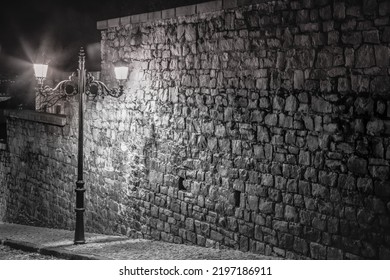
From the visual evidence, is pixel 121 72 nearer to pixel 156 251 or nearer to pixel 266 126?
pixel 156 251

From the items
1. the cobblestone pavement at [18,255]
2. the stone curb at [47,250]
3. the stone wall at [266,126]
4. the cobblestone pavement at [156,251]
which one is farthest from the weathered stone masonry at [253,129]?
the cobblestone pavement at [18,255]

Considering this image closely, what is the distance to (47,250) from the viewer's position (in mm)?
8188

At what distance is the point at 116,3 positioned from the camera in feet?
48.2

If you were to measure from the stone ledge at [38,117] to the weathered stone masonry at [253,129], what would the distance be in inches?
65.9

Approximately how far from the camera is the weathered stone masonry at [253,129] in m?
6.10

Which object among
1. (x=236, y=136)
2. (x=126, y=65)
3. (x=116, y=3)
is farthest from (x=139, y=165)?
(x=116, y=3)

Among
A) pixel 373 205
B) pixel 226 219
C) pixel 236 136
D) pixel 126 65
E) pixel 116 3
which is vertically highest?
pixel 116 3

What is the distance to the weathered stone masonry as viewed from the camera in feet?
20.0

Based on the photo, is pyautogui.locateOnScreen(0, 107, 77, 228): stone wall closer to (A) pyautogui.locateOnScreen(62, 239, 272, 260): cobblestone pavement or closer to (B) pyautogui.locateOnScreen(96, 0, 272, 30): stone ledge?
(B) pyautogui.locateOnScreen(96, 0, 272, 30): stone ledge

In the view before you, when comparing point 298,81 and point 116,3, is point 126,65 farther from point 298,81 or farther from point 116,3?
point 116,3

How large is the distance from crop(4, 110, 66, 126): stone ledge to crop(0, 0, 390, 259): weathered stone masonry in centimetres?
167

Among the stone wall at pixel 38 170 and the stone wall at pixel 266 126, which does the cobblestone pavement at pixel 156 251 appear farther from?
the stone wall at pixel 38 170

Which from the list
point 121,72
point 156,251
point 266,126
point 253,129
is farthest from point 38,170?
point 266,126

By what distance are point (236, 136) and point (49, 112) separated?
22.8ft
